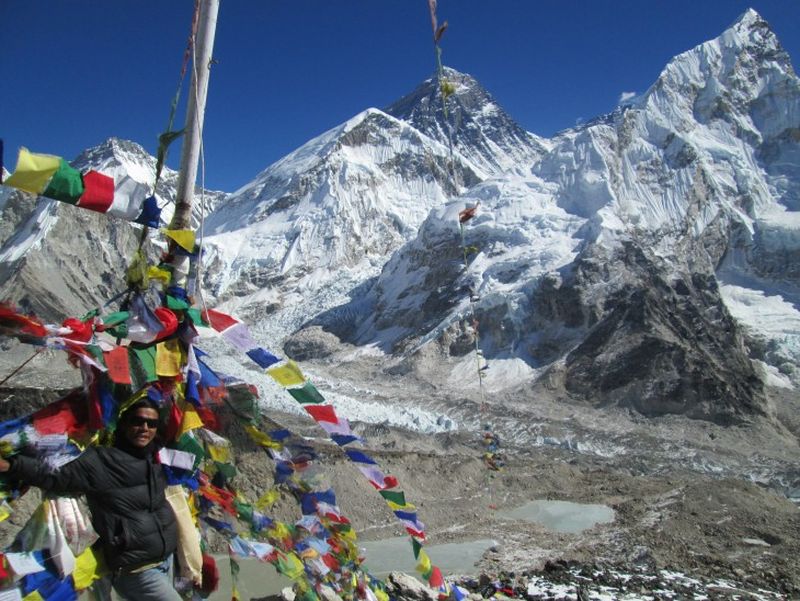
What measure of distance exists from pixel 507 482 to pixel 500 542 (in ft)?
23.4

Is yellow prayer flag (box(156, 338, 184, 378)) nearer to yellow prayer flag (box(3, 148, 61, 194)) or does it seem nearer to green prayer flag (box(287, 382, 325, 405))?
green prayer flag (box(287, 382, 325, 405))

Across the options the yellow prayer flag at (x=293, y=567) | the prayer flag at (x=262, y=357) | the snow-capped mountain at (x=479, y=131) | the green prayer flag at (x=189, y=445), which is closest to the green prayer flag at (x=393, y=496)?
the yellow prayer flag at (x=293, y=567)

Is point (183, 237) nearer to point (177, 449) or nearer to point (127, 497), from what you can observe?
point (177, 449)

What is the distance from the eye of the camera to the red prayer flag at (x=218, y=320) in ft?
14.3

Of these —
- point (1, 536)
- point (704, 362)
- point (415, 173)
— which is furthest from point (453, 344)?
point (415, 173)

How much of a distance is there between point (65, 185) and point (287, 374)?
1976mm

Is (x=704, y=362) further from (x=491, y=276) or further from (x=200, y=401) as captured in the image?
(x=200, y=401)

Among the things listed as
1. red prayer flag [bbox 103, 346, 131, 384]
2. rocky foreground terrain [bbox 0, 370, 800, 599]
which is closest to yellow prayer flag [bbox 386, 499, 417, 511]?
rocky foreground terrain [bbox 0, 370, 800, 599]

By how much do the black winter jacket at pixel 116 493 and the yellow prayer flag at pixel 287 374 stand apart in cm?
153

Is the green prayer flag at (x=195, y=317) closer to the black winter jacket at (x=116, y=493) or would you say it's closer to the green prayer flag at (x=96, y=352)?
the green prayer flag at (x=96, y=352)

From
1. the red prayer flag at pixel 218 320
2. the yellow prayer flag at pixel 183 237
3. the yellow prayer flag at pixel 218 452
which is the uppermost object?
the yellow prayer flag at pixel 183 237

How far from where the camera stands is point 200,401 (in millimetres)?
4367

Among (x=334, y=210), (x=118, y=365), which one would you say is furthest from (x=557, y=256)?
(x=118, y=365)

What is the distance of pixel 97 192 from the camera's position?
3.68 metres
